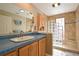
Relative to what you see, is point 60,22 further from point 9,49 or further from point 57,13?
point 9,49

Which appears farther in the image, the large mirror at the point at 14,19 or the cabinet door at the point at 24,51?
the large mirror at the point at 14,19

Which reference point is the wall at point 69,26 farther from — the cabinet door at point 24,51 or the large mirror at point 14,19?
the cabinet door at point 24,51

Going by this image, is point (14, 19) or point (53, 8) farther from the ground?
point (53, 8)

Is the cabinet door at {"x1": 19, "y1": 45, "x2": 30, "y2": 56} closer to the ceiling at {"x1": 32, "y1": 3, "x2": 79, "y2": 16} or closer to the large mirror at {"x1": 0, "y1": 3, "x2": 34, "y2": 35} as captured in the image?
the large mirror at {"x1": 0, "y1": 3, "x2": 34, "y2": 35}

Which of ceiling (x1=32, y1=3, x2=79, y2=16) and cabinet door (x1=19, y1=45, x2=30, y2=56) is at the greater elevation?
ceiling (x1=32, y1=3, x2=79, y2=16)

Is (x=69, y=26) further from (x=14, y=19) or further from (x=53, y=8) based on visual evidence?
(x=14, y=19)

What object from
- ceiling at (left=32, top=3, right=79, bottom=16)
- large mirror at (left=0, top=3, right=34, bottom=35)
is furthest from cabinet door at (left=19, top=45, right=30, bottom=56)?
ceiling at (left=32, top=3, right=79, bottom=16)

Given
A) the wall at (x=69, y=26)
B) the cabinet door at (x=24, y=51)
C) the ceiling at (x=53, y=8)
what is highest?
the ceiling at (x=53, y=8)

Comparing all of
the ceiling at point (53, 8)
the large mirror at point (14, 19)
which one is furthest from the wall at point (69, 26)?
the large mirror at point (14, 19)

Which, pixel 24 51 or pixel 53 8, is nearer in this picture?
pixel 24 51

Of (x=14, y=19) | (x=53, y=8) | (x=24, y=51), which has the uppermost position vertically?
(x=53, y=8)

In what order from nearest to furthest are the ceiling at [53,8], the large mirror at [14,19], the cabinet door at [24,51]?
1. the cabinet door at [24,51]
2. the large mirror at [14,19]
3. the ceiling at [53,8]

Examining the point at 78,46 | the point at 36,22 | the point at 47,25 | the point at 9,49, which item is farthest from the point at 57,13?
the point at 9,49

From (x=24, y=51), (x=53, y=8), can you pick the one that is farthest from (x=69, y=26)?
(x=24, y=51)
